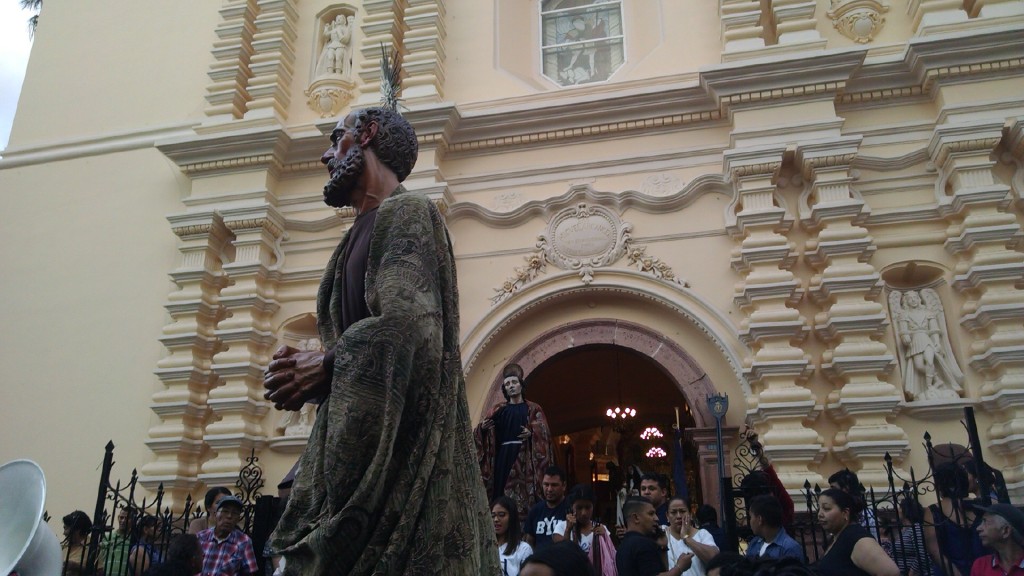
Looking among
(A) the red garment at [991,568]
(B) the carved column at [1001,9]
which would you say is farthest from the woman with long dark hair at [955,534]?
(B) the carved column at [1001,9]

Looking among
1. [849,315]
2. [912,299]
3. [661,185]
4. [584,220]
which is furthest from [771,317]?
[584,220]

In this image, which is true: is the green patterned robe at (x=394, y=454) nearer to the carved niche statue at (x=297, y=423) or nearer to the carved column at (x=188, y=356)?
the carved niche statue at (x=297, y=423)

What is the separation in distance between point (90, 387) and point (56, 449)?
87cm

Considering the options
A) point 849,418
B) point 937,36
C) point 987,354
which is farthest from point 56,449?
point 937,36

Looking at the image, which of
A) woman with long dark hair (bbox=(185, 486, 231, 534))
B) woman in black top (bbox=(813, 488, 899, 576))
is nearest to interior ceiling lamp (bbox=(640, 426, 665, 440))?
woman with long dark hair (bbox=(185, 486, 231, 534))

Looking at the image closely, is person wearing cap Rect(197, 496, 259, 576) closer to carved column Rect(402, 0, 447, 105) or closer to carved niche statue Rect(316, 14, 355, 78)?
carved column Rect(402, 0, 447, 105)

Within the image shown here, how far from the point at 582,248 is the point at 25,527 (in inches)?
243

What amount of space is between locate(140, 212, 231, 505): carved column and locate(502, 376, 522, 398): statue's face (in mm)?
4522

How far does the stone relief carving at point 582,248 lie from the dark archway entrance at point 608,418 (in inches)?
131

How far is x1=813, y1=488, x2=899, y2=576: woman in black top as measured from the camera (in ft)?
13.8

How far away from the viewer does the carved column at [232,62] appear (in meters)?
11.2

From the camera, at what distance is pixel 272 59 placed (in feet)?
36.8

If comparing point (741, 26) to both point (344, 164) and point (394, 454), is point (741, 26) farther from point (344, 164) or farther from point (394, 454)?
point (394, 454)

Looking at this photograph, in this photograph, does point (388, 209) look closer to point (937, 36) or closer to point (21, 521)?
point (21, 521)
